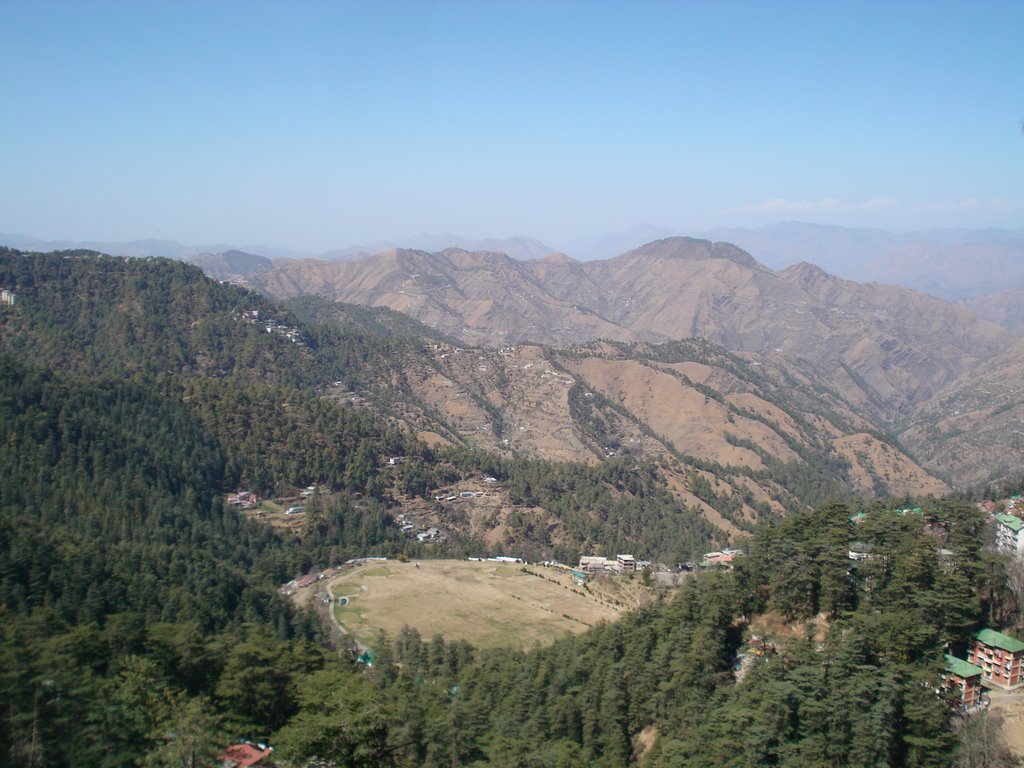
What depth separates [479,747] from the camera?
878 inches

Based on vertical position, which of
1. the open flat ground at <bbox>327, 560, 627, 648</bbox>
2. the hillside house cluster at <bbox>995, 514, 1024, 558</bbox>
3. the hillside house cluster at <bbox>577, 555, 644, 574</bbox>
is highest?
the hillside house cluster at <bbox>995, 514, 1024, 558</bbox>

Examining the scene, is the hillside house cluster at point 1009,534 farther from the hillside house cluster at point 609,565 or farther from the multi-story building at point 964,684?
the hillside house cluster at point 609,565

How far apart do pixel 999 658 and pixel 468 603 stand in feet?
92.2

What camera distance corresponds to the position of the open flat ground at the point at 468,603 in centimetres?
4028

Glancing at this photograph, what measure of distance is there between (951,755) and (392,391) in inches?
3790

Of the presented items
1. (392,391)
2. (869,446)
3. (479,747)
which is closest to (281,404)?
(392,391)

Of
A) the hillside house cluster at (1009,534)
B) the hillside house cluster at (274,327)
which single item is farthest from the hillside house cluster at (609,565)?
the hillside house cluster at (274,327)

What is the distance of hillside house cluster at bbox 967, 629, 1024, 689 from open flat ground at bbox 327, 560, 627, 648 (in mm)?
18402

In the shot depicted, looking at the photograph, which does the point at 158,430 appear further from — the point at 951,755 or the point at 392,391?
the point at 951,755

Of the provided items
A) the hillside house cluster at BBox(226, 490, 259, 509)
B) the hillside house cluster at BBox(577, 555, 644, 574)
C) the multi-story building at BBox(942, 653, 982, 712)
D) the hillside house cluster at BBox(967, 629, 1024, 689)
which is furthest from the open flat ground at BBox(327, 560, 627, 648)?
the multi-story building at BBox(942, 653, 982, 712)

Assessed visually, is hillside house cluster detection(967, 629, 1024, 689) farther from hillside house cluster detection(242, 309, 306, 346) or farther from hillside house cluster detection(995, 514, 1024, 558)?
hillside house cluster detection(242, 309, 306, 346)

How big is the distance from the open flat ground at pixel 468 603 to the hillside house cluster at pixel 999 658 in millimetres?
18402

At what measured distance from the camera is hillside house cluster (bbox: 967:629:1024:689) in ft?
73.8

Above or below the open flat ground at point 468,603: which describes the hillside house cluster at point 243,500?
above
